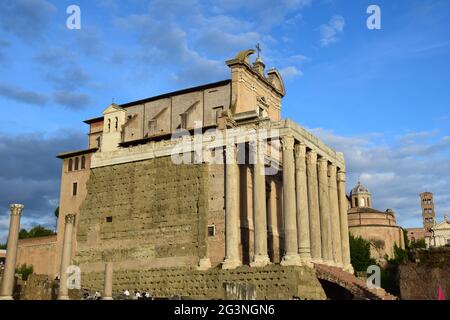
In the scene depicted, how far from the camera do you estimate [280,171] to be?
4244 cm

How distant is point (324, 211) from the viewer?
132 feet

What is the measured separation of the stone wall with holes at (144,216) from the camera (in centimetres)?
3769

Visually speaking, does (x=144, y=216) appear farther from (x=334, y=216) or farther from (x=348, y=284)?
(x=348, y=284)

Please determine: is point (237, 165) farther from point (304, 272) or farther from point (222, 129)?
point (304, 272)

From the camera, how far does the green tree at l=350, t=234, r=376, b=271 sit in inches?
2211

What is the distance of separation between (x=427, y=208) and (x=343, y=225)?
81958 mm

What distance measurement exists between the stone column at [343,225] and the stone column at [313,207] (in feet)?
13.1

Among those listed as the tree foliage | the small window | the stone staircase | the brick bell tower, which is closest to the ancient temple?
the small window

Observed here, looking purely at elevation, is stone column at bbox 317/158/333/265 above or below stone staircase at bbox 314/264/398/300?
above

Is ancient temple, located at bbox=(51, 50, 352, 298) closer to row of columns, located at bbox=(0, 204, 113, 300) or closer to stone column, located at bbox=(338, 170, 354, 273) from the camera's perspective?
stone column, located at bbox=(338, 170, 354, 273)

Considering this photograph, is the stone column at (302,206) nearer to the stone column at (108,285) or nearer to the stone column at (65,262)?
the stone column at (108,285)
